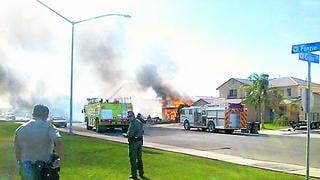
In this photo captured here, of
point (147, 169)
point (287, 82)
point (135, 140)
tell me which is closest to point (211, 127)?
point (147, 169)

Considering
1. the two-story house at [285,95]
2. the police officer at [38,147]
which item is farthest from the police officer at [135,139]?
the two-story house at [285,95]

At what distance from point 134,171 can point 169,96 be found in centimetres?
5534

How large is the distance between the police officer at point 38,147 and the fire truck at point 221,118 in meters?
31.6

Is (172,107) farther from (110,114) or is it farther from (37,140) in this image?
(37,140)

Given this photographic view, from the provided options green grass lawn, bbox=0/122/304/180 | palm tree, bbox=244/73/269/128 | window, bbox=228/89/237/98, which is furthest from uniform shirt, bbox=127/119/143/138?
window, bbox=228/89/237/98

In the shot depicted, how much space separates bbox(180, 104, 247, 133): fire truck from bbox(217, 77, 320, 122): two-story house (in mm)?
12119

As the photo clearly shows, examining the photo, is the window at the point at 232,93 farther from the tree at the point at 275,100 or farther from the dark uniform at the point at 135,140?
the dark uniform at the point at 135,140

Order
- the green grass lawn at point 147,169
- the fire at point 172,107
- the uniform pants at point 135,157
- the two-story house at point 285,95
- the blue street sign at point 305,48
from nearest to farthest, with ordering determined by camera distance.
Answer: the blue street sign at point 305,48 < the uniform pants at point 135,157 < the green grass lawn at point 147,169 < the two-story house at point 285,95 < the fire at point 172,107

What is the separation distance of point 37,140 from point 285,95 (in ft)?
191

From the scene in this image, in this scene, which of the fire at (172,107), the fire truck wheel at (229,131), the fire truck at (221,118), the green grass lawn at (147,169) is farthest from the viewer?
the fire at (172,107)

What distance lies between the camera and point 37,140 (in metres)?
5.68

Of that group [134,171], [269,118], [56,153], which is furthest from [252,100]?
[56,153]

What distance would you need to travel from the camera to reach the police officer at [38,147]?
5.68 metres

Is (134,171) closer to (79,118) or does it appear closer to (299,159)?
(299,159)
